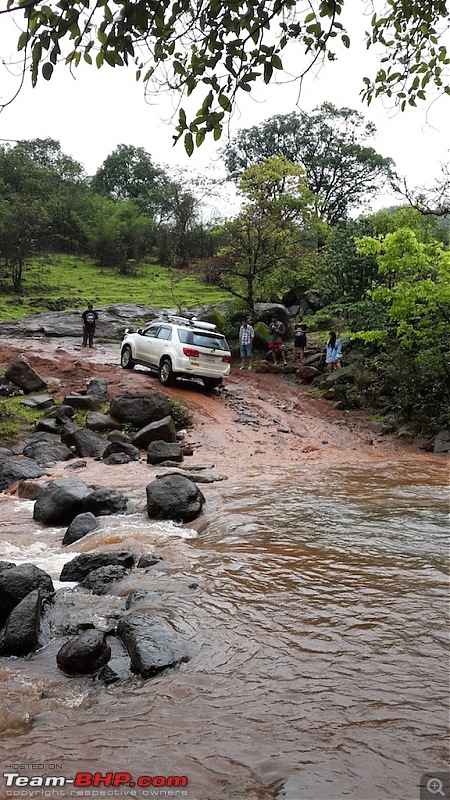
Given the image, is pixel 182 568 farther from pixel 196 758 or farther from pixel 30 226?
pixel 30 226

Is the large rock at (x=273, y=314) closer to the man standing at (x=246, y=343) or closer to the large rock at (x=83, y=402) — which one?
the man standing at (x=246, y=343)

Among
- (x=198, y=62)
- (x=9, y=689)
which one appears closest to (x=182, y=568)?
(x=9, y=689)

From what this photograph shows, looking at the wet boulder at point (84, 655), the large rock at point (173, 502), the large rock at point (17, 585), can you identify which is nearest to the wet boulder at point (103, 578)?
the large rock at point (17, 585)

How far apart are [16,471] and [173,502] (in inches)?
154

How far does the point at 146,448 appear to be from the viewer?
42.4ft

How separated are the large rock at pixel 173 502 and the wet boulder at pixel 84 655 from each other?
12.5 feet

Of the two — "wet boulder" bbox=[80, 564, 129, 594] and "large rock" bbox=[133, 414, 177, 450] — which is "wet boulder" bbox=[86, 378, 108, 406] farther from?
"wet boulder" bbox=[80, 564, 129, 594]

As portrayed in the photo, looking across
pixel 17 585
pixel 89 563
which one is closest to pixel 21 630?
pixel 17 585

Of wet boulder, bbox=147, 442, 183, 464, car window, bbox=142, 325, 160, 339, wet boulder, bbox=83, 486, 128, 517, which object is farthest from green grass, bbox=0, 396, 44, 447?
wet boulder, bbox=83, 486, 128, 517

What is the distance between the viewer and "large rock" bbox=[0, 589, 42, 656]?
4410 millimetres

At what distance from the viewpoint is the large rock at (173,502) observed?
8.04 m

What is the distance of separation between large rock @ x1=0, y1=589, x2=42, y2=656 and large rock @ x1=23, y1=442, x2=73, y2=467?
23.3 ft

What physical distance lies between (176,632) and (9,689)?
1.22m

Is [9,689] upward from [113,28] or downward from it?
downward
